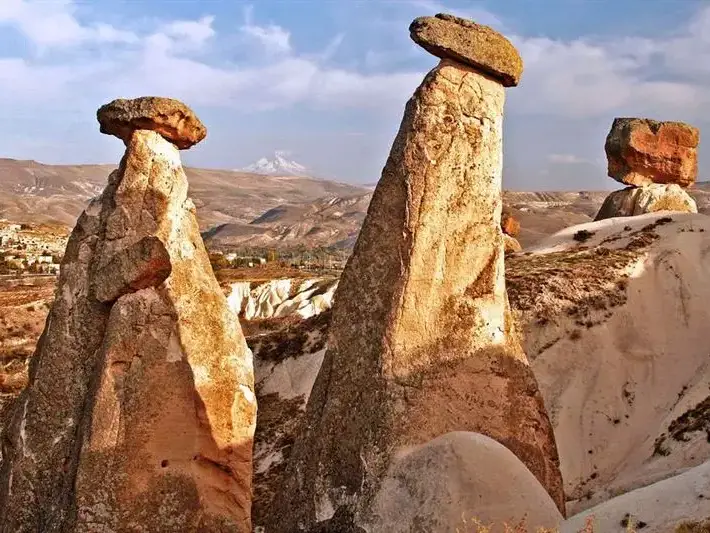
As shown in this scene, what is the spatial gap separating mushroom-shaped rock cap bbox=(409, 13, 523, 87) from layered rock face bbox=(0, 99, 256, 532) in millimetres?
3232

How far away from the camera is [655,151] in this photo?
20109 mm

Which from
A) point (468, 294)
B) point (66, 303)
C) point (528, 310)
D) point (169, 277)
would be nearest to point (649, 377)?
point (528, 310)

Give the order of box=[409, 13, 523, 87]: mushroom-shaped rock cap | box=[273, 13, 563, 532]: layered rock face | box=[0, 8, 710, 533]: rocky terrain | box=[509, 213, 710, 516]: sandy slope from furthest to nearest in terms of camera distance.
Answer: box=[509, 213, 710, 516]: sandy slope
box=[409, 13, 523, 87]: mushroom-shaped rock cap
box=[273, 13, 563, 532]: layered rock face
box=[0, 8, 710, 533]: rocky terrain

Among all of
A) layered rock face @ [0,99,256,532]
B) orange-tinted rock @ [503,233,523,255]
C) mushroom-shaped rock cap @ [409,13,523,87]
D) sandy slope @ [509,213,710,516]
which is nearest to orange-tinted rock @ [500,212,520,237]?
orange-tinted rock @ [503,233,523,255]

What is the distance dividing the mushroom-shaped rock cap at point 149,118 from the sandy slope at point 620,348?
700 centimetres

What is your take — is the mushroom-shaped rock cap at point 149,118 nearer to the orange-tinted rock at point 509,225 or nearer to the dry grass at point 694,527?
the dry grass at point 694,527

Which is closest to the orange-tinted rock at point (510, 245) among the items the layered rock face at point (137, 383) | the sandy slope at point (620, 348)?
the sandy slope at point (620, 348)

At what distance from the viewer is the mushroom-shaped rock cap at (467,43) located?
677 cm

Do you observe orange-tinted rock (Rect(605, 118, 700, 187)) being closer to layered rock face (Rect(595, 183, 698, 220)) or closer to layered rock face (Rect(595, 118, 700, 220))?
layered rock face (Rect(595, 118, 700, 220))

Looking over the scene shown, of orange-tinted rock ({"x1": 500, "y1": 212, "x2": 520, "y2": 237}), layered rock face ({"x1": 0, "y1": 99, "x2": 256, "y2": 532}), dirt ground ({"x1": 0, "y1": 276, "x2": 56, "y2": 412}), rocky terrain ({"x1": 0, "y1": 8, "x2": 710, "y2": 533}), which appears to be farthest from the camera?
dirt ground ({"x1": 0, "y1": 276, "x2": 56, "y2": 412})

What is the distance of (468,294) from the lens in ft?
22.3

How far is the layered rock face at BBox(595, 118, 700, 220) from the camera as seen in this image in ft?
65.5

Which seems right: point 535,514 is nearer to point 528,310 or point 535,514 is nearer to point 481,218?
point 481,218

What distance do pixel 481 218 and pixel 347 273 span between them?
126cm
